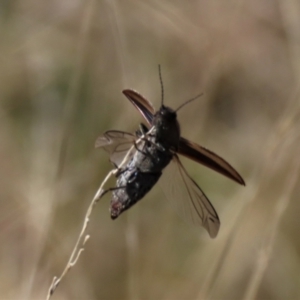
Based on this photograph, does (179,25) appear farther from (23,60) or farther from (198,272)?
(198,272)

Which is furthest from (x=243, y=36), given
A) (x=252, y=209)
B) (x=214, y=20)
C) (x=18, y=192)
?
(x=18, y=192)

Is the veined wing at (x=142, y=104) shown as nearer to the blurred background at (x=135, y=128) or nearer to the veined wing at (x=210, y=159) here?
the veined wing at (x=210, y=159)

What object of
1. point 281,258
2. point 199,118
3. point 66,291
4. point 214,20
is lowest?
point 66,291

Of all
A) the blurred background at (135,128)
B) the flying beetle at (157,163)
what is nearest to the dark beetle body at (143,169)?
the flying beetle at (157,163)

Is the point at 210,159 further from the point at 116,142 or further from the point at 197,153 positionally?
the point at 116,142

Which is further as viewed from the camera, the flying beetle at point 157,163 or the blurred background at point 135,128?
the blurred background at point 135,128

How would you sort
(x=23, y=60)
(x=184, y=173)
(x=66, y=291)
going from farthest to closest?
(x=23, y=60) < (x=66, y=291) < (x=184, y=173)

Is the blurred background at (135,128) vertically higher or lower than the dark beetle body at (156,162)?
higher
